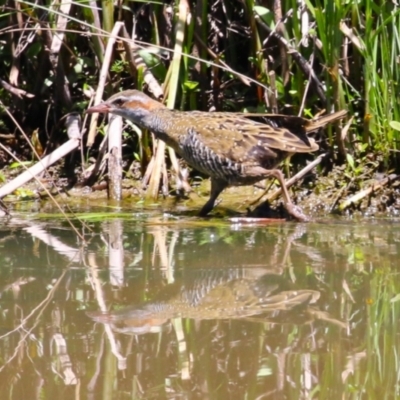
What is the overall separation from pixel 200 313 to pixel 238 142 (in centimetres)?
271

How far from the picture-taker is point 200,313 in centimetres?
349

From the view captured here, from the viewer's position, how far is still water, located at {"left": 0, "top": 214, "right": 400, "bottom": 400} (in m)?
2.74

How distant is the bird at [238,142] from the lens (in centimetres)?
600

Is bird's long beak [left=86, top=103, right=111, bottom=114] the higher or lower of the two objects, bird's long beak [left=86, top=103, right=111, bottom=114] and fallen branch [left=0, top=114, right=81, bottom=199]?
the higher

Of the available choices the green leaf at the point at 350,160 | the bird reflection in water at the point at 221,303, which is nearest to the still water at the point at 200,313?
the bird reflection in water at the point at 221,303

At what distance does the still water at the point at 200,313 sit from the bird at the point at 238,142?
0.76 metres

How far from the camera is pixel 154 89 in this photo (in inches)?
275

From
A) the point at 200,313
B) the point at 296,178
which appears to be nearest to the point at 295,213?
the point at 296,178

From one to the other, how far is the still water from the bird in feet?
2.50

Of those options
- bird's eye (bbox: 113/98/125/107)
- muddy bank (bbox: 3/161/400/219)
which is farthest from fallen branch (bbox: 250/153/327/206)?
bird's eye (bbox: 113/98/125/107)

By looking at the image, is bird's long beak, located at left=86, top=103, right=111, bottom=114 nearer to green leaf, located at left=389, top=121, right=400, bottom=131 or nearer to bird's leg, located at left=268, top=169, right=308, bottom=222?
bird's leg, located at left=268, top=169, right=308, bottom=222

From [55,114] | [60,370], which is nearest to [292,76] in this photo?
[55,114]

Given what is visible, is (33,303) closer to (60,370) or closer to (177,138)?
(60,370)

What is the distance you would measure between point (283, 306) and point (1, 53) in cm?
444
